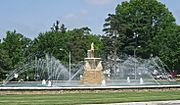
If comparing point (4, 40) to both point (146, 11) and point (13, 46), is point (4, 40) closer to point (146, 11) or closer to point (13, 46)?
point (13, 46)

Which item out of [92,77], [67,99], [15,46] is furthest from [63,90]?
[15,46]

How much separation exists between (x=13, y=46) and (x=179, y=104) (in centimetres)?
6105

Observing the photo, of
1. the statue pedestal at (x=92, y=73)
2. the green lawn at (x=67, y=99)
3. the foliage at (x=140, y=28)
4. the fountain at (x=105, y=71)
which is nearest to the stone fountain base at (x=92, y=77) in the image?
the statue pedestal at (x=92, y=73)

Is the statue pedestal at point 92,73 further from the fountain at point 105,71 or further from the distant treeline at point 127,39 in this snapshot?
the distant treeline at point 127,39

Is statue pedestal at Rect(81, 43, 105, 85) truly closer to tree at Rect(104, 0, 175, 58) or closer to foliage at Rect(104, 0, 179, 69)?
foliage at Rect(104, 0, 179, 69)

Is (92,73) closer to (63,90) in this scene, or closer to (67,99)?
(63,90)

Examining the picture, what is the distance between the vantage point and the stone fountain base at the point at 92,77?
2083 inches

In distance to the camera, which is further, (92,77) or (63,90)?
(92,77)

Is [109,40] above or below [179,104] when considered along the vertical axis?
above

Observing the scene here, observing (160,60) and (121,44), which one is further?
(121,44)

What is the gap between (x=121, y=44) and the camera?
4208 inches

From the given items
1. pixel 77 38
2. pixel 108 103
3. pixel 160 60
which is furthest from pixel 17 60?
pixel 108 103

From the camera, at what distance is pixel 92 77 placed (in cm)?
5328

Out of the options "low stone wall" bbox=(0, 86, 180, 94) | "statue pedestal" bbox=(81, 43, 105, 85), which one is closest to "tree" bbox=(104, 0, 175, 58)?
"statue pedestal" bbox=(81, 43, 105, 85)
